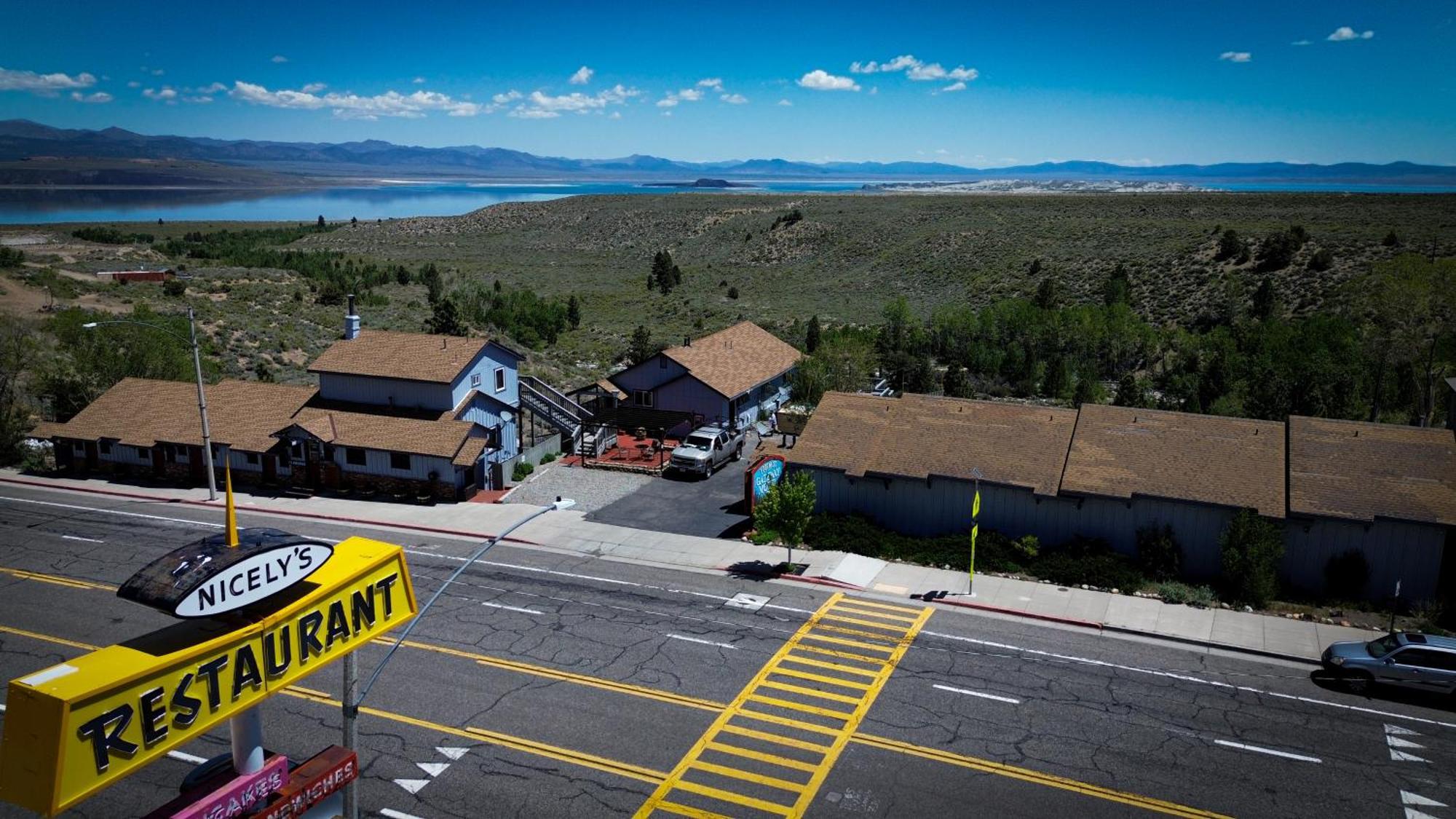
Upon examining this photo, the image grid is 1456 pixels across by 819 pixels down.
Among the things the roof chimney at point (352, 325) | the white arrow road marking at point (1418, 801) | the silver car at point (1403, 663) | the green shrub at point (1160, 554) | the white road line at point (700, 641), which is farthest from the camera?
the roof chimney at point (352, 325)

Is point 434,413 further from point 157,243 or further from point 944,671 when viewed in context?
point 157,243

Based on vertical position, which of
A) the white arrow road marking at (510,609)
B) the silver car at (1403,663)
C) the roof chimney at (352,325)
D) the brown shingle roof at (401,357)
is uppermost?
the roof chimney at (352,325)

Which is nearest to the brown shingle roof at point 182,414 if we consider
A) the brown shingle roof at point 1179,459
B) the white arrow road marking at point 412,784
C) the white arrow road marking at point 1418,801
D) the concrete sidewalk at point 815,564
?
the concrete sidewalk at point 815,564

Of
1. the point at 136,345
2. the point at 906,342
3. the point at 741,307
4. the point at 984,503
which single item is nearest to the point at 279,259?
the point at 741,307

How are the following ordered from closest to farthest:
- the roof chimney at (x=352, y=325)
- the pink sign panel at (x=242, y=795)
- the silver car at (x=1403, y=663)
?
1. the pink sign panel at (x=242, y=795)
2. the silver car at (x=1403, y=663)
3. the roof chimney at (x=352, y=325)

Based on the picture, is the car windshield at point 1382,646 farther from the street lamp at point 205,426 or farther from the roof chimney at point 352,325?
the roof chimney at point 352,325

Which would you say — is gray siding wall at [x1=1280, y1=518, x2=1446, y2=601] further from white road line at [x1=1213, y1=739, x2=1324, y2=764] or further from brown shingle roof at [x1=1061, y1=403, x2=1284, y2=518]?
white road line at [x1=1213, y1=739, x2=1324, y2=764]
